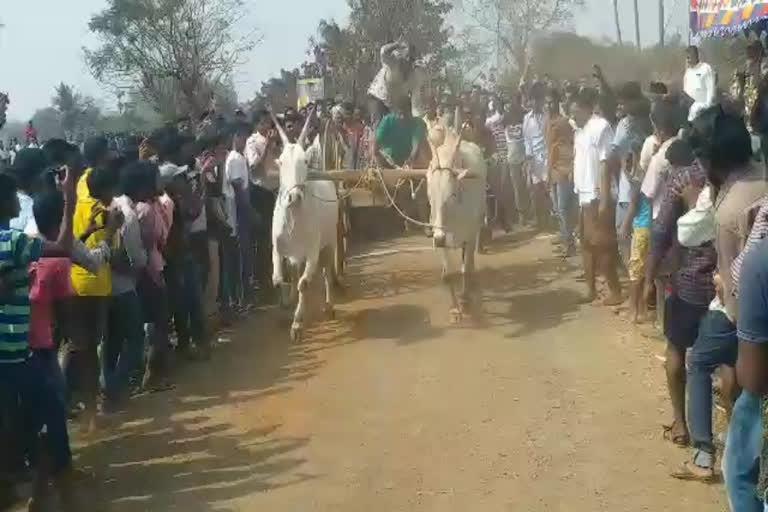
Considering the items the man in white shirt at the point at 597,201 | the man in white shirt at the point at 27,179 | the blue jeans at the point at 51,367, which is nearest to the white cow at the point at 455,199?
the man in white shirt at the point at 597,201

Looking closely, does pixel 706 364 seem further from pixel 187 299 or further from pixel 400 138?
pixel 400 138

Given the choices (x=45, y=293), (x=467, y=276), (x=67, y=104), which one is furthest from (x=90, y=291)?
(x=67, y=104)

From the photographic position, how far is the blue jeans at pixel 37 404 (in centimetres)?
569

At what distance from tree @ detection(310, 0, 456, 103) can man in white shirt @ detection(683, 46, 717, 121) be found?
→ 12.2 metres

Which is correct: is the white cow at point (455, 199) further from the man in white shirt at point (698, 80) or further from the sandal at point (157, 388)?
the man in white shirt at point (698, 80)

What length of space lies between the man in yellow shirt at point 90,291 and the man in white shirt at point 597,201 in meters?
4.92

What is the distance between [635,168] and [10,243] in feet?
20.5

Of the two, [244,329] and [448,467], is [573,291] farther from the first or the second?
[448,467]

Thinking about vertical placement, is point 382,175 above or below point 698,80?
below

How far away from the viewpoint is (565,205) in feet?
40.5

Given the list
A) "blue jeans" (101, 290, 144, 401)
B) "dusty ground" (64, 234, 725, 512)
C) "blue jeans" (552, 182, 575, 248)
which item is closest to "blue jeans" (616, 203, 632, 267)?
"dusty ground" (64, 234, 725, 512)

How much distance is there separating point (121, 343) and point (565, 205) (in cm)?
619

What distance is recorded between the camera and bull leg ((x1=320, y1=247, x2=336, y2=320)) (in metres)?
11.1

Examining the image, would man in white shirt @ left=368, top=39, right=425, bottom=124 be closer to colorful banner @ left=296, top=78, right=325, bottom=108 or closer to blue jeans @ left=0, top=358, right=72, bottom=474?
blue jeans @ left=0, top=358, right=72, bottom=474
